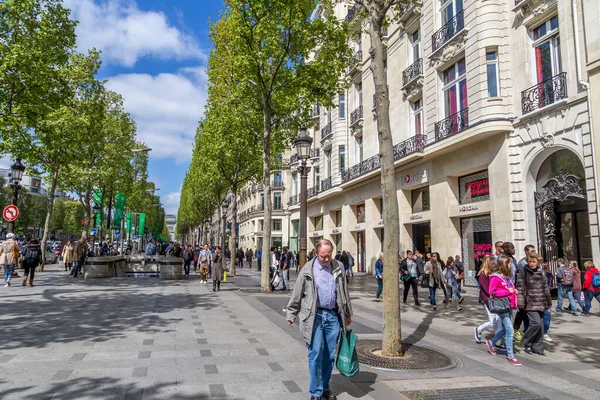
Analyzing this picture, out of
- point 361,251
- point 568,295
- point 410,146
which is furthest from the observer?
point 361,251

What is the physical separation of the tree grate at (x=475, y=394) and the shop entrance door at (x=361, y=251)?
22460mm

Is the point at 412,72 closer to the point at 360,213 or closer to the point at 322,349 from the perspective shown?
the point at 360,213

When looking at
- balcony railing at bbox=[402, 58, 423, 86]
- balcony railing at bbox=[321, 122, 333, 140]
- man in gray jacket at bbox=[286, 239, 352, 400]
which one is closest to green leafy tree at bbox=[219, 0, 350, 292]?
balcony railing at bbox=[402, 58, 423, 86]

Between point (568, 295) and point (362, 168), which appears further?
point (362, 168)

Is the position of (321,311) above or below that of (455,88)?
below

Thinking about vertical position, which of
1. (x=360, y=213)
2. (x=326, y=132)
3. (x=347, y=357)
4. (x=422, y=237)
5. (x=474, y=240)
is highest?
(x=326, y=132)

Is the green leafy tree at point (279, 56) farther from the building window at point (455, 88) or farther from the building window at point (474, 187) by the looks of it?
the building window at point (474, 187)

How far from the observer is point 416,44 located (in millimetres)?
21094

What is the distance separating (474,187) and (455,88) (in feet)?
14.0

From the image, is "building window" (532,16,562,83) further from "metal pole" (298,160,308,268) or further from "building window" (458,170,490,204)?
"metal pole" (298,160,308,268)

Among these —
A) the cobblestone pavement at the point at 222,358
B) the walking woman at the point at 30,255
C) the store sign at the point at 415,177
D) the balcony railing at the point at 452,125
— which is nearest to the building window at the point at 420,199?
the store sign at the point at 415,177

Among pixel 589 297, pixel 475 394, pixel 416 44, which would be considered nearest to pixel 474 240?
pixel 589 297

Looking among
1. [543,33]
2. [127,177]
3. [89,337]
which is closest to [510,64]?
[543,33]

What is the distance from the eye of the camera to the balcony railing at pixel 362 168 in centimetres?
2372
